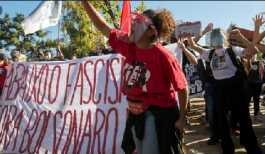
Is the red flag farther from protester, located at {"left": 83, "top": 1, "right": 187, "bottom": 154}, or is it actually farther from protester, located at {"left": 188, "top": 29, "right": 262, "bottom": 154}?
protester, located at {"left": 188, "top": 29, "right": 262, "bottom": 154}

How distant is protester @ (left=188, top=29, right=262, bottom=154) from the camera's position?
5867mm

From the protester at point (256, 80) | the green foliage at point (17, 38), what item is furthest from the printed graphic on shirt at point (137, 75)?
the green foliage at point (17, 38)

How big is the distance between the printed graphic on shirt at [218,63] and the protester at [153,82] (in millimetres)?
2206

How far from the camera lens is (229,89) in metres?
5.90

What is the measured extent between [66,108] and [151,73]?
332 centimetres

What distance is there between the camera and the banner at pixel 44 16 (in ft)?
12.4

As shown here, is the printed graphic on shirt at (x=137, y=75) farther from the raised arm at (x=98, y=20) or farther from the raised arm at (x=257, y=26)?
the raised arm at (x=257, y=26)

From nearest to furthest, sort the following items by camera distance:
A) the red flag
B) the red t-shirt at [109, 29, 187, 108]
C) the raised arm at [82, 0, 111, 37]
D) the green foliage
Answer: the red t-shirt at [109, 29, 187, 108] → the raised arm at [82, 0, 111, 37] → the red flag → the green foliage

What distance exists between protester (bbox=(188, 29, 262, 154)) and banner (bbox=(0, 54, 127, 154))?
4.10 ft

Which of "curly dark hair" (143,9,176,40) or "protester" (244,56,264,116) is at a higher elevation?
"curly dark hair" (143,9,176,40)

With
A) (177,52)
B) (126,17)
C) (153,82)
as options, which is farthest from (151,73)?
(177,52)

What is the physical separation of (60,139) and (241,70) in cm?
259

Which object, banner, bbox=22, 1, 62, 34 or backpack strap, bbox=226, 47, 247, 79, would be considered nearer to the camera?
banner, bbox=22, 1, 62, 34

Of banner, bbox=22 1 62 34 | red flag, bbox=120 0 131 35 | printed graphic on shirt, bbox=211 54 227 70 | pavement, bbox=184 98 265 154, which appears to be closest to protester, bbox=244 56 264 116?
pavement, bbox=184 98 265 154
